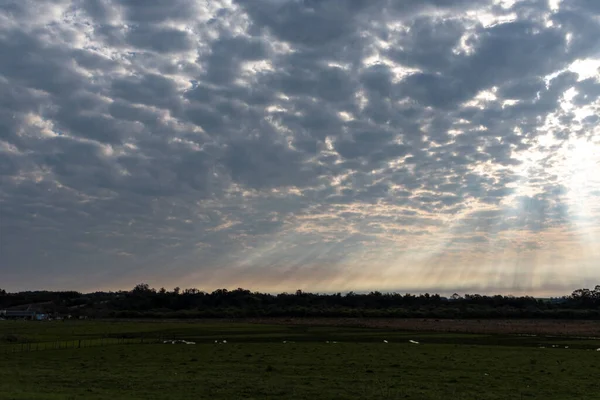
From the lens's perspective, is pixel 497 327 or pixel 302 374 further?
pixel 497 327

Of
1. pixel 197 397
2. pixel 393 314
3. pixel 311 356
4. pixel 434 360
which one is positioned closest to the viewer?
pixel 197 397

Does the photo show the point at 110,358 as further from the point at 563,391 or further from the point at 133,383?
the point at 563,391

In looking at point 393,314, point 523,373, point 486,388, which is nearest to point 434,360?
point 523,373

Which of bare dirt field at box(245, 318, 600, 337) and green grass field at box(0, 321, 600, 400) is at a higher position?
green grass field at box(0, 321, 600, 400)

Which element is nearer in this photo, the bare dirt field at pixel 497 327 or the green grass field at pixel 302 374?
the green grass field at pixel 302 374

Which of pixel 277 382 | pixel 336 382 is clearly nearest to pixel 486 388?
pixel 336 382

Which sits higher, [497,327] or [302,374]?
[302,374]

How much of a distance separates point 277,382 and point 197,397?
801cm

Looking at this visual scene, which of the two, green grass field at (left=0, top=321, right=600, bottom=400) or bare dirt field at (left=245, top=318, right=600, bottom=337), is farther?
bare dirt field at (left=245, top=318, right=600, bottom=337)

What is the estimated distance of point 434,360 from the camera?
174 feet

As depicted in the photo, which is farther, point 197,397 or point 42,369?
point 42,369

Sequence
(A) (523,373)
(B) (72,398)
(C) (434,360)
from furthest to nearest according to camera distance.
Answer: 1. (C) (434,360)
2. (A) (523,373)
3. (B) (72,398)

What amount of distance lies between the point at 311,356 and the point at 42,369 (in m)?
26.8

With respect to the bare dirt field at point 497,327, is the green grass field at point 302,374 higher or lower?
higher
